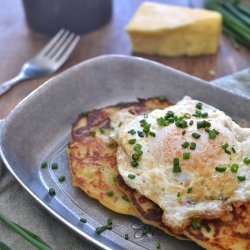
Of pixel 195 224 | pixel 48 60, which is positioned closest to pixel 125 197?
pixel 195 224

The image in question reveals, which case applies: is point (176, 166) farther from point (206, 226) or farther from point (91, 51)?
point (91, 51)

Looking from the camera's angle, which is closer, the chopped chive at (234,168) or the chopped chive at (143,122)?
the chopped chive at (234,168)

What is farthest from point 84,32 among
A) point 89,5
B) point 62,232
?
point 62,232

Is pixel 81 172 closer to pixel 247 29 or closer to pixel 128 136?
pixel 128 136

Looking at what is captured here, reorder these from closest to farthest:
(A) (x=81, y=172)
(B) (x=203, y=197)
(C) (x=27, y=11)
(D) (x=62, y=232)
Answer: (B) (x=203, y=197), (D) (x=62, y=232), (A) (x=81, y=172), (C) (x=27, y=11)

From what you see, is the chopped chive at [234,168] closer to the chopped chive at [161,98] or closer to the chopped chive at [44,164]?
the chopped chive at [161,98]

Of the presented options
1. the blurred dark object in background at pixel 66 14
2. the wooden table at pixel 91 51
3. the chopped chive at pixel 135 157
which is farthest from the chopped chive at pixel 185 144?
the blurred dark object in background at pixel 66 14
